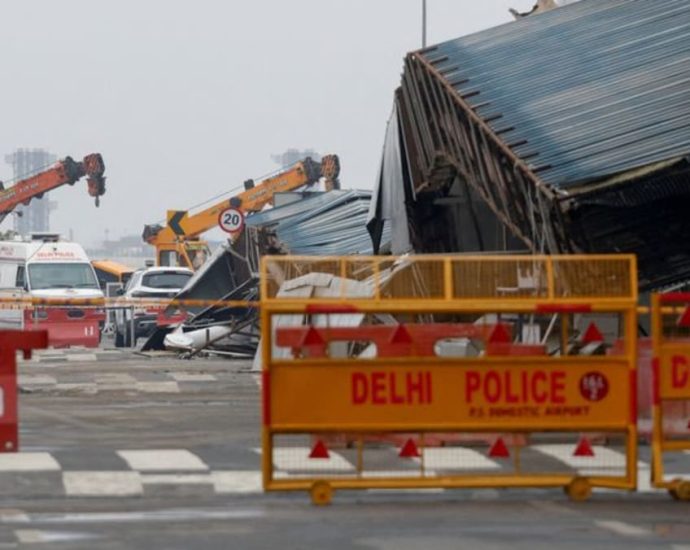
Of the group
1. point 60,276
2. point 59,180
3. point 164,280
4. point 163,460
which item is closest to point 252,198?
point 59,180

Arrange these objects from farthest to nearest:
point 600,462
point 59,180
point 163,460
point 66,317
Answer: point 59,180, point 66,317, point 163,460, point 600,462

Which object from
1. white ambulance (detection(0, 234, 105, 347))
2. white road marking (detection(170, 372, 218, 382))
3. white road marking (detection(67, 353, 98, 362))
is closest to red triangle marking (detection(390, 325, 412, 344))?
white road marking (detection(170, 372, 218, 382))

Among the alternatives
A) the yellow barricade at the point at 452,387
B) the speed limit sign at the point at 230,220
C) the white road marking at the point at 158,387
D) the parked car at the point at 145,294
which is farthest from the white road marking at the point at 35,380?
the parked car at the point at 145,294

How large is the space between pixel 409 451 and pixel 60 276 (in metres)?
37.3

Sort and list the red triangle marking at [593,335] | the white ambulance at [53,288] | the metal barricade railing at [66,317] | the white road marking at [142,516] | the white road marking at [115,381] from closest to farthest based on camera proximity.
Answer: the white road marking at [142,516]
the red triangle marking at [593,335]
the white road marking at [115,381]
the metal barricade railing at [66,317]
the white ambulance at [53,288]

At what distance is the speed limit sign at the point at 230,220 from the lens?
47031 mm

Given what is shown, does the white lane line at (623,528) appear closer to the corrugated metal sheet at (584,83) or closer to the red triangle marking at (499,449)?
the red triangle marking at (499,449)

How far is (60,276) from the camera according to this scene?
51.1 m

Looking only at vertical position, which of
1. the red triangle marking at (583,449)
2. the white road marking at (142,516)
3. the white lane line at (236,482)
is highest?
the red triangle marking at (583,449)

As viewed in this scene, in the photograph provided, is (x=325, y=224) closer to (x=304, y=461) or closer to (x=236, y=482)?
(x=236, y=482)

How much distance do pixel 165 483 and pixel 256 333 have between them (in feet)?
80.4

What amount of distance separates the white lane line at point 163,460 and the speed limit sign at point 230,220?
29.1 m

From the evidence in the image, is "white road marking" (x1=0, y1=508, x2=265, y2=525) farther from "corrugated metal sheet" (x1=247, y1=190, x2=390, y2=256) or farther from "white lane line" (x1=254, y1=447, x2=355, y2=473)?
"corrugated metal sheet" (x1=247, y1=190, x2=390, y2=256)

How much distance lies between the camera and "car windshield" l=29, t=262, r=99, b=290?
50781 millimetres
